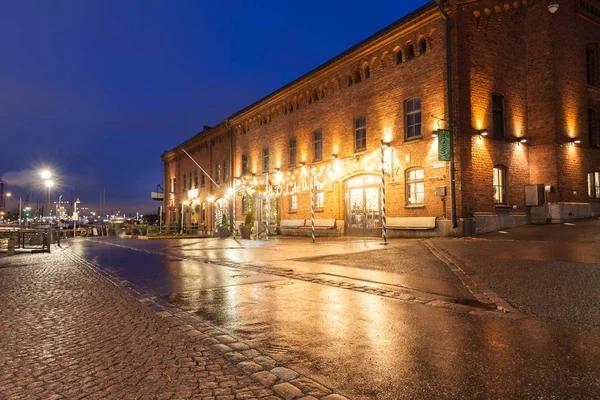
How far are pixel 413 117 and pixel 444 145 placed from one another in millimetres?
3098

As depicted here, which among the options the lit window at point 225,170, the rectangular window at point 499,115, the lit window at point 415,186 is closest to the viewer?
the lit window at point 415,186

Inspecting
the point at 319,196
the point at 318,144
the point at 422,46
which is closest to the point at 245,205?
the point at 319,196

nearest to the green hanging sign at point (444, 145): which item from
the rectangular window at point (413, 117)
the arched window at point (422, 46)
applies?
the rectangular window at point (413, 117)

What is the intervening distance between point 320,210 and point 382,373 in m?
22.9

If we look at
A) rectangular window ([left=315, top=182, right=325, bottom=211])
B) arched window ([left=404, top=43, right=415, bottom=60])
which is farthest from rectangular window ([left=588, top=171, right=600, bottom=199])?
rectangular window ([left=315, top=182, right=325, bottom=211])

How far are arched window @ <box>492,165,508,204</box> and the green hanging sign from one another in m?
3.10

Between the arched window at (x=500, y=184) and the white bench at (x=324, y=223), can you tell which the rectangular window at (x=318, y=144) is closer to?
the white bench at (x=324, y=223)

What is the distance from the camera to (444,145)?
706 inches

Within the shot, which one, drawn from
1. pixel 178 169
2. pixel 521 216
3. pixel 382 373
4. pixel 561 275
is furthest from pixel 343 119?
pixel 178 169

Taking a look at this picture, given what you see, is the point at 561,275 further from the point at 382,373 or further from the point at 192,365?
the point at 192,365

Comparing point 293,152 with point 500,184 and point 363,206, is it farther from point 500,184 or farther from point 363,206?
point 500,184

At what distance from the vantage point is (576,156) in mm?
21078

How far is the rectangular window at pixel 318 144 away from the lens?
26969mm

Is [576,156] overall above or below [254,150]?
below
